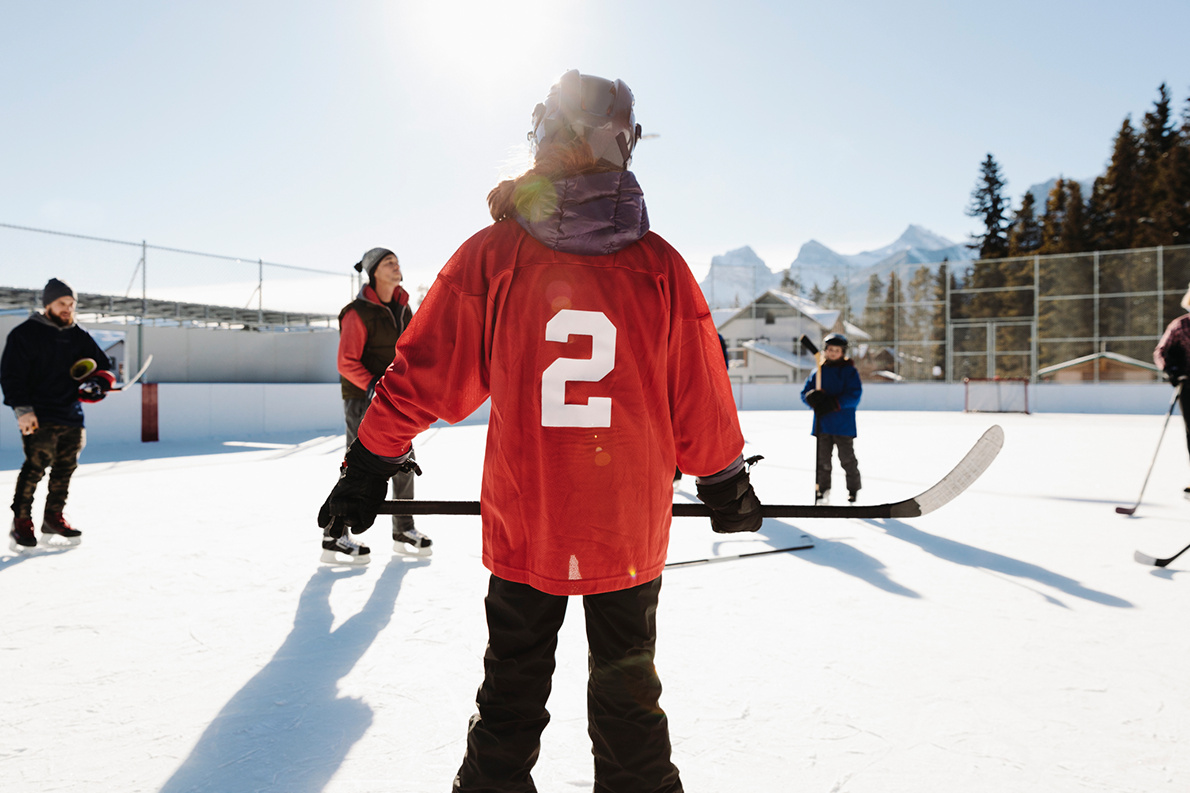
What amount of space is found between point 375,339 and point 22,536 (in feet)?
8.39

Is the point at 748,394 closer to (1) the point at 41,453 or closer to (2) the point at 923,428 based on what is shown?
(2) the point at 923,428

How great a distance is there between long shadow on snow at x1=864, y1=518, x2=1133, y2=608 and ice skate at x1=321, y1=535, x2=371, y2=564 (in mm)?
3131

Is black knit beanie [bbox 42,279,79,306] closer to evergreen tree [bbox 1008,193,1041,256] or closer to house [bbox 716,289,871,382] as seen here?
house [bbox 716,289,871,382]

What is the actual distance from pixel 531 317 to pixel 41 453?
4.36m

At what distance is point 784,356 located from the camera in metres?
24.7

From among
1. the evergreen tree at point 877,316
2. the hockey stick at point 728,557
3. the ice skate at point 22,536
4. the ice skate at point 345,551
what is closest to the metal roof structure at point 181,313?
the ice skate at point 22,536

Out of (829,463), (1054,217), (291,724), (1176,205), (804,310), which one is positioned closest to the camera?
(291,724)

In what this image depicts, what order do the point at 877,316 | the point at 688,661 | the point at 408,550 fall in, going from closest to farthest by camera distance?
the point at 688,661 < the point at 408,550 < the point at 877,316

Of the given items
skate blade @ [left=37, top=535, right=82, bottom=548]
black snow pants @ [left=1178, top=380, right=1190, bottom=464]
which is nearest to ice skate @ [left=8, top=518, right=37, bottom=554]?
skate blade @ [left=37, top=535, right=82, bottom=548]

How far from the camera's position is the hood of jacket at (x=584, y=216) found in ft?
4.00

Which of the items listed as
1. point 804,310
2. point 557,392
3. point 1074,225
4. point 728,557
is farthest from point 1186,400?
point 1074,225

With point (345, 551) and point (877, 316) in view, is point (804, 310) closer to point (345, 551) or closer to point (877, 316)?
point (877, 316)

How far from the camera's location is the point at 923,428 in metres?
13.6

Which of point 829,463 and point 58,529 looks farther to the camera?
point 829,463
